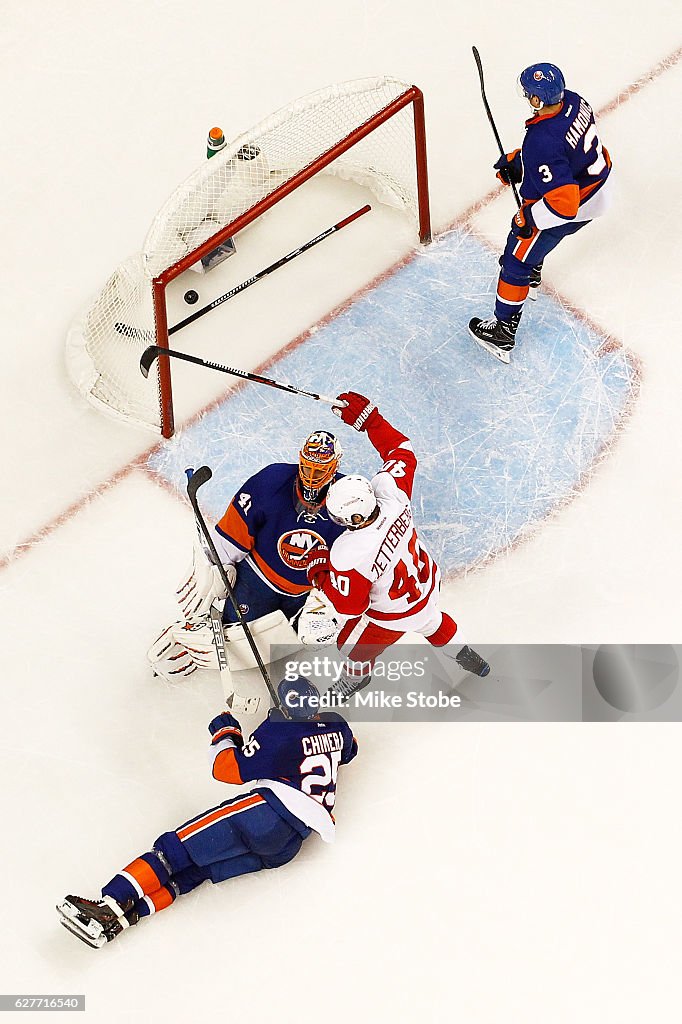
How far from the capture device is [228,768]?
3678 millimetres

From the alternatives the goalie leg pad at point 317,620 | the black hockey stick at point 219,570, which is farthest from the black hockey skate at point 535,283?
the goalie leg pad at point 317,620

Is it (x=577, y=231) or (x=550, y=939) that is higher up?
(x=577, y=231)

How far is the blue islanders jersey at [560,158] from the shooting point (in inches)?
168

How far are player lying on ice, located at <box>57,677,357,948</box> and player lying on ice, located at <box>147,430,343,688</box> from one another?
28cm

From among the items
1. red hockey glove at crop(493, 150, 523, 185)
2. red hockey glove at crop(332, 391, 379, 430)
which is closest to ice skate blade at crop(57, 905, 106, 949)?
red hockey glove at crop(332, 391, 379, 430)

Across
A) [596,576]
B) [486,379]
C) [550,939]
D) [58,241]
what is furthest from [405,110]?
[550,939]

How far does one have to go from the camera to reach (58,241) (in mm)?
5211

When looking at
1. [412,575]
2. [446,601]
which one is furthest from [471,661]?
[412,575]

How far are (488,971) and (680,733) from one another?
0.97 meters

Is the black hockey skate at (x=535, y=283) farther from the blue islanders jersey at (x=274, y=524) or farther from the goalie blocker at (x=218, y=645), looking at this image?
the goalie blocker at (x=218, y=645)

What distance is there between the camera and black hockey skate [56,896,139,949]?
3.68m

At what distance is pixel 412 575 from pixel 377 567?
0.17 meters

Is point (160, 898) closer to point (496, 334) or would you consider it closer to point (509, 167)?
point (496, 334)

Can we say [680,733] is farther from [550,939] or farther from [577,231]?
[577,231]
